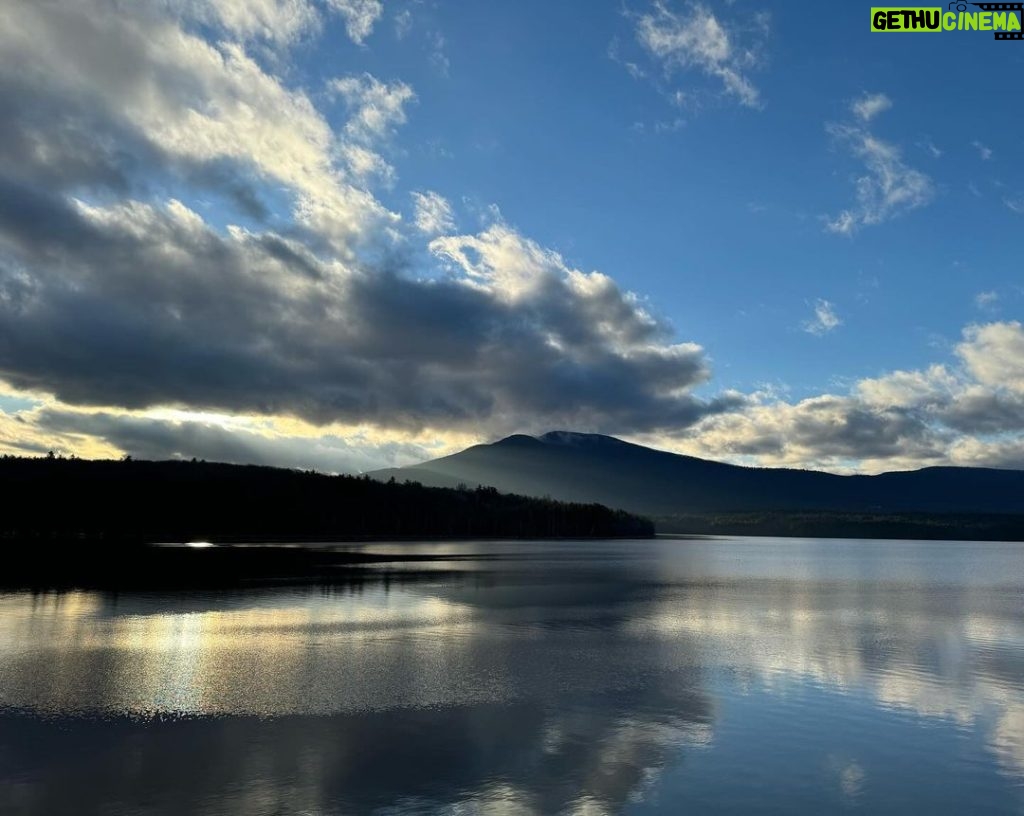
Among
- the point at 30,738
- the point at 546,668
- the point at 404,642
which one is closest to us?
the point at 30,738

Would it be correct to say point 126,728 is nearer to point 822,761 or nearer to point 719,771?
point 719,771

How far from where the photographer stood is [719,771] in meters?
20.2

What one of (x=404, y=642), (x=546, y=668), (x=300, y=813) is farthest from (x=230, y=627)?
(x=300, y=813)

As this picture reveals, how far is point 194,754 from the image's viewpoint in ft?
69.0

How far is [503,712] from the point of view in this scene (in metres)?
26.0

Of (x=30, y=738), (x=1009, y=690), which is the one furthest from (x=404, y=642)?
(x=1009, y=690)

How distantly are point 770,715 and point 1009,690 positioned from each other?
11.8m

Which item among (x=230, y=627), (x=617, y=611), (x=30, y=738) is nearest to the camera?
(x=30, y=738)

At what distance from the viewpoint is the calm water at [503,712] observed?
1845 centimetres

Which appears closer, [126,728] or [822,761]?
[822,761]

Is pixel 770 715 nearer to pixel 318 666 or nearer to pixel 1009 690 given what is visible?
pixel 1009 690

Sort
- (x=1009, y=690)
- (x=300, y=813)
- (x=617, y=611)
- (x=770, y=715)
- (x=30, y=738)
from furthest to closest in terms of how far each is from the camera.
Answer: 1. (x=617, y=611)
2. (x=1009, y=690)
3. (x=770, y=715)
4. (x=30, y=738)
5. (x=300, y=813)

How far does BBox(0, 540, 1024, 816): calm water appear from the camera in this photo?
1845cm

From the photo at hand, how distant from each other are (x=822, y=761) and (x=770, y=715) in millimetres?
4844
